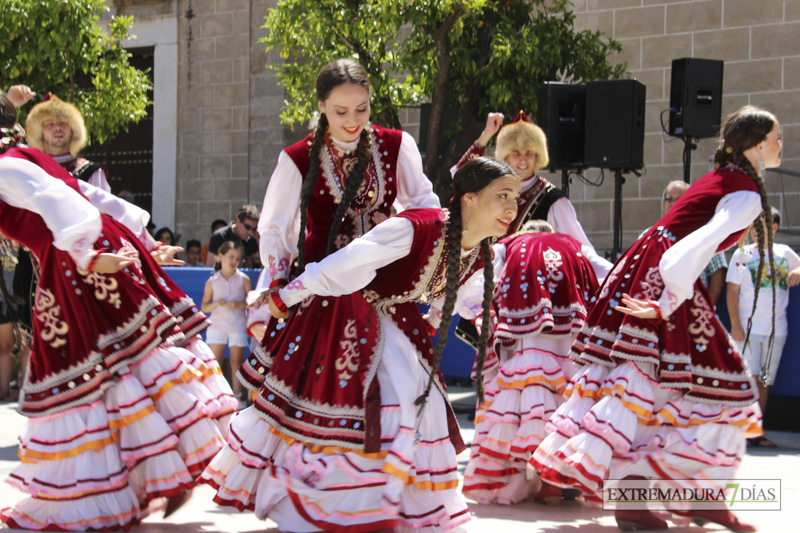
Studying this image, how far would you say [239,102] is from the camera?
1319 cm

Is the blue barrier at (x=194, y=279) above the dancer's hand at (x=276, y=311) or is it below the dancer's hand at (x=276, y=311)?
below

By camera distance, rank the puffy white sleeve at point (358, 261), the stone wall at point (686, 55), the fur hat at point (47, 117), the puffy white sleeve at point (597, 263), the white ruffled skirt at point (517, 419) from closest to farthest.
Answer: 1. the puffy white sleeve at point (358, 261)
2. the white ruffled skirt at point (517, 419)
3. the puffy white sleeve at point (597, 263)
4. the fur hat at point (47, 117)
5. the stone wall at point (686, 55)

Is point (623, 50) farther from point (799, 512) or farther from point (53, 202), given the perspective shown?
point (53, 202)

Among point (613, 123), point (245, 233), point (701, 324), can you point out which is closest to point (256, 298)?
point (701, 324)

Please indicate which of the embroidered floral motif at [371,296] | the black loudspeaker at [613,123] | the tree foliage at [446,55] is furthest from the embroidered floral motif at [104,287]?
the tree foliage at [446,55]

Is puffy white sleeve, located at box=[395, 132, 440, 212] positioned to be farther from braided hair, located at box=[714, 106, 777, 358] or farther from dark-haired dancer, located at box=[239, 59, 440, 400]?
braided hair, located at box=[714, 106, 777, 358]

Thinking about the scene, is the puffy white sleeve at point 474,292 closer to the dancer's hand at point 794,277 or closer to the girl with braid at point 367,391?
the girl with braid at point 367,391

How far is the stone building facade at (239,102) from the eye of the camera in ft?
34.8

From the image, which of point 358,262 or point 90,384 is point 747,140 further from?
point 90,384

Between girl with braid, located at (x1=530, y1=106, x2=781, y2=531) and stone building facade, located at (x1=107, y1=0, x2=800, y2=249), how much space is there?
22.3 feet

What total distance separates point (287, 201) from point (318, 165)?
0.60ft

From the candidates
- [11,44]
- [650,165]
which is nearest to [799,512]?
[650,165]

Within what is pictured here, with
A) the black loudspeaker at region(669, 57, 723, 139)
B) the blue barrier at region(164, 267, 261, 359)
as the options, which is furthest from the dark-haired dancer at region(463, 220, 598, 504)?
the blue barrier at region(164, 267, 261, 359)

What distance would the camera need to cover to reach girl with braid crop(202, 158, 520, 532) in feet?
10.9
